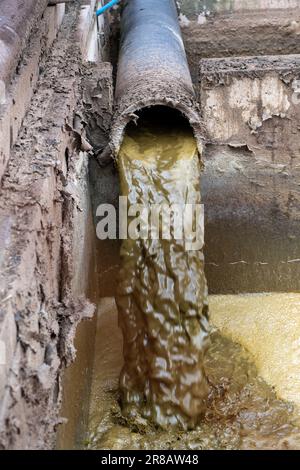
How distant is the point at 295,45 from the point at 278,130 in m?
1.95

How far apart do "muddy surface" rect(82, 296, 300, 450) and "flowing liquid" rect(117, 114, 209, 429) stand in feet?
0.28

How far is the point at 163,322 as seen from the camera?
3600mm

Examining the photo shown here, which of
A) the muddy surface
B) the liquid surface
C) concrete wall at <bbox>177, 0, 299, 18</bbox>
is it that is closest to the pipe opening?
the liquid surface

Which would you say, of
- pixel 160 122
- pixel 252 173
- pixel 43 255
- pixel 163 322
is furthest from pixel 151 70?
pixel 43 255

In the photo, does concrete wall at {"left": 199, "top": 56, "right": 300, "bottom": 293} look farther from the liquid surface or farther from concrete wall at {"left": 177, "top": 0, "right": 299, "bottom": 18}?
concrete wall at {"left": 177, "top": 0, "right": 299, "bottom": 18}

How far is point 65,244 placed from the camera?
329 cm

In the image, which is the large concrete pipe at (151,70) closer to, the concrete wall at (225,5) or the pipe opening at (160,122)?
the pipe opening at (160,122)

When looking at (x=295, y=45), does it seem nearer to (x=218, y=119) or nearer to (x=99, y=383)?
(x=218, y=119)

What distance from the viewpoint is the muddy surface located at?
3477 mm

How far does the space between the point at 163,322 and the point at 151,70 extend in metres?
1.71

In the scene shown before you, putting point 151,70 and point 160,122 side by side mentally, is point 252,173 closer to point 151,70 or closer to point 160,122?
point 160,122

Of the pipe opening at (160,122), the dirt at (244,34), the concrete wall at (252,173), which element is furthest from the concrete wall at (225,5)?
the pipe opening at (160,122)

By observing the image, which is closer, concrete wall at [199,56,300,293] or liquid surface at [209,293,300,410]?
liquid surface at [209,293,300,410]
